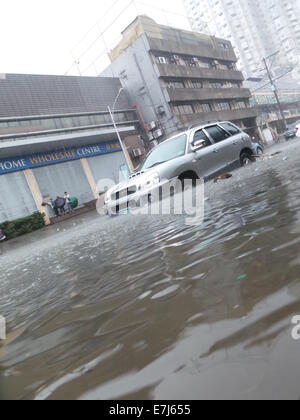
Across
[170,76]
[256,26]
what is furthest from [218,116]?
[256,26]

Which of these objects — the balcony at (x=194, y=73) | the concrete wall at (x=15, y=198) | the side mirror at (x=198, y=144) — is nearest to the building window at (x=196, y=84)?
the balcony at (x=194, y=73)

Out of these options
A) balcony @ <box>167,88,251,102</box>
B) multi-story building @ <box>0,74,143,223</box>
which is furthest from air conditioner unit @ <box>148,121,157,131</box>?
balcony @ <box>167,88,251,102</box>

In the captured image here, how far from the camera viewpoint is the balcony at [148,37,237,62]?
35619 millimetres

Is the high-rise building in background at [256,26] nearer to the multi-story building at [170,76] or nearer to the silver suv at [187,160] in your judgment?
the multi-story building at [170,76]

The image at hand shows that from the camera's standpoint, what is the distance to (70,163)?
25062 millimetres

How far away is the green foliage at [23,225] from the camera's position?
1853 centimetres

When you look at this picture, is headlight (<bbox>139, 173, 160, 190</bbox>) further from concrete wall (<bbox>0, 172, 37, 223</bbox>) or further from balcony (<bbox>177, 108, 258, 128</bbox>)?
balcony (<bbox>177, 108, 258, 128</bbox>)

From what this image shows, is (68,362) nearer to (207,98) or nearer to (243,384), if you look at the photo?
(243,384)

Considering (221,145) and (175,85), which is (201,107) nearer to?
(175,85)

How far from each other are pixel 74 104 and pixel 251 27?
99146 mm

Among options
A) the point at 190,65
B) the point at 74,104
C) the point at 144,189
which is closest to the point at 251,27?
the point at 190,65

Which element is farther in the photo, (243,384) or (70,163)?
Result: (70,163)

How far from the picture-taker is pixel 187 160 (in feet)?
22.7
